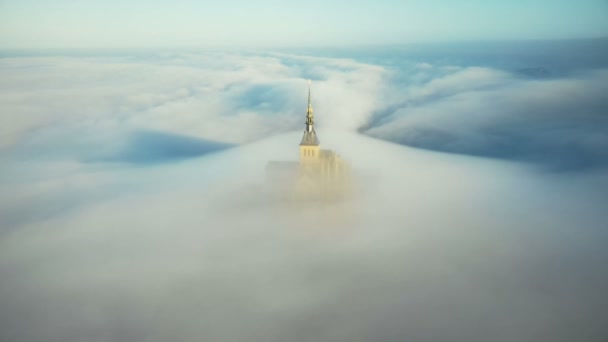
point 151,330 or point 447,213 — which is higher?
point 447,213

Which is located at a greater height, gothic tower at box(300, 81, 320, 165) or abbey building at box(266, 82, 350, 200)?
gothic tower at box(300, 81, 320, 165)

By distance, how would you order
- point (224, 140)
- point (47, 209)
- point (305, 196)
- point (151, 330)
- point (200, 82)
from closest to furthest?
point (151, 330), point (305, 196), point (47, 209), point (224, 140), point (200, 82)

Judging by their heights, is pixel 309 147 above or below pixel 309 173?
above

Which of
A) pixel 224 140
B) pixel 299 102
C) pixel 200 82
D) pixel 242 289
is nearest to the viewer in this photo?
pixel 242 289

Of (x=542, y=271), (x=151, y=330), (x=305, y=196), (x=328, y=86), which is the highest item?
(x=328, y=86)

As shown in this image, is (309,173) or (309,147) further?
(309,173)

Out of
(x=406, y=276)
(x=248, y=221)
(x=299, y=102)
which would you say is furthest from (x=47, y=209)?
(x=299, y=102)

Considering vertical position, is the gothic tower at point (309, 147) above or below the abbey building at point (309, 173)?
above

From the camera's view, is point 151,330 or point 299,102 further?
point 299,102

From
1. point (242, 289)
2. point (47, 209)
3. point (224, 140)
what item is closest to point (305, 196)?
point (242, 289)

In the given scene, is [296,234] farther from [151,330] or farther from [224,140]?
[224,140]
